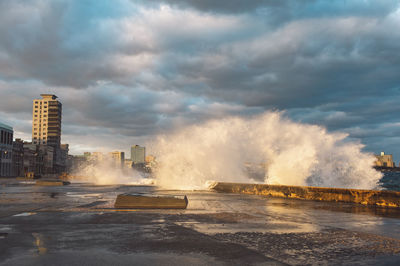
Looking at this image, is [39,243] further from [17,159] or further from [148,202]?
[17,159]

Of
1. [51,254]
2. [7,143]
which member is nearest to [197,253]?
[51,254]

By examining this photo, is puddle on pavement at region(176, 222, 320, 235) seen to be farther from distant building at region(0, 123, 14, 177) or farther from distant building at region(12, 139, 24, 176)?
distant building at region(12, 139, 24, 176)

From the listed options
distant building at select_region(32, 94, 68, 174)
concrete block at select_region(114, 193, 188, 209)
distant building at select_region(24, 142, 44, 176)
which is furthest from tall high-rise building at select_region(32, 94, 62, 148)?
concrete block at select_region(114, 193, 188, 209)

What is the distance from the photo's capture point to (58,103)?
19438cm

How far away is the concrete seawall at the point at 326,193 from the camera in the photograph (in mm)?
12758

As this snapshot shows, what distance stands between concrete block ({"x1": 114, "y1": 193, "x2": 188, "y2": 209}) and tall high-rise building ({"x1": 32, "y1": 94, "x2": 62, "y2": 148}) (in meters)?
191

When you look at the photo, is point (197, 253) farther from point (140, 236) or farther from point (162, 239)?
point (140, 236)

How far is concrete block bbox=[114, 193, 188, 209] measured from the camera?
11.3 m

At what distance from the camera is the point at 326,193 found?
15531mm

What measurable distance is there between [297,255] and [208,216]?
460cm

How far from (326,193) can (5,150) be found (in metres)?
105

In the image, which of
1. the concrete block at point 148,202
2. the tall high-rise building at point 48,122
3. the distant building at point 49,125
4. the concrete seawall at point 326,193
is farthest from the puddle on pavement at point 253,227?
the tall high-rise building at point 48,122

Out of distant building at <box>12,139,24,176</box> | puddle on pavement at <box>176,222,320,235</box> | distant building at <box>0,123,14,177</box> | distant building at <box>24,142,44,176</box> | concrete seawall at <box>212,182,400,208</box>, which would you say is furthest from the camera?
distant building at <box>24,142,44,176</box>

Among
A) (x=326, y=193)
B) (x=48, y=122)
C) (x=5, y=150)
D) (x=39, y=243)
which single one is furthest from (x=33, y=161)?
(x=39, y=243)
